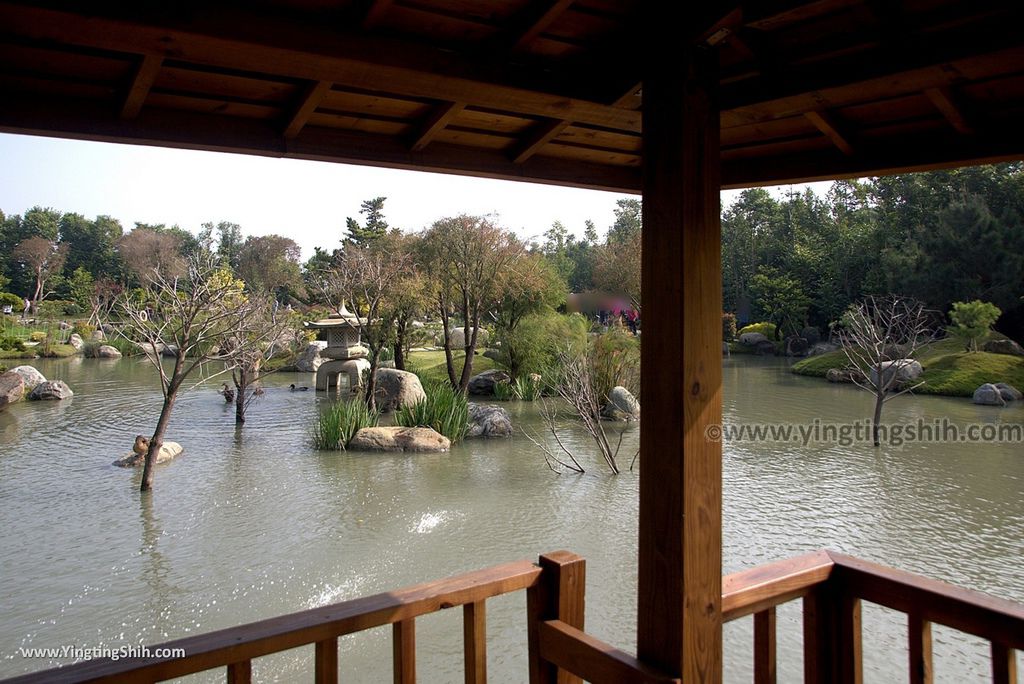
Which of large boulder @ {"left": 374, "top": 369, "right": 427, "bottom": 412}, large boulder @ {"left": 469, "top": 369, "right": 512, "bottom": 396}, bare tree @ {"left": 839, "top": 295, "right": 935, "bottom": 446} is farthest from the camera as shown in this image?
large boulder @ {"left": 469, "top": 369, "right": 512, "bottom": 396}

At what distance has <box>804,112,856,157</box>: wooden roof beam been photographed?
1.61 metres

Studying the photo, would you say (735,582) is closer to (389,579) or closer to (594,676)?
(594,676)

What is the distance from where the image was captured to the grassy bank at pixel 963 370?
11.8 metres

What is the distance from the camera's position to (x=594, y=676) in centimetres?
126

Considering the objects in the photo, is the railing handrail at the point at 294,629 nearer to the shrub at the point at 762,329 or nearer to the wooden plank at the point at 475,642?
the wooden plank at the point at 475,642

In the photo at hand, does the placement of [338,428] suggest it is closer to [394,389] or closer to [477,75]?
[394,389]

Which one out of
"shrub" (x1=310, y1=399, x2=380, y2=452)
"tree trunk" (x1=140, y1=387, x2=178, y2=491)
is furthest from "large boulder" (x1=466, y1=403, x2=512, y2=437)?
"tree trunk" (x1=140, y1=387, x2=178, y2=491)

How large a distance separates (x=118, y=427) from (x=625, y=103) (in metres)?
Result: 9.93

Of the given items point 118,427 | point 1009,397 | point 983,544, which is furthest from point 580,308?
point 983,544

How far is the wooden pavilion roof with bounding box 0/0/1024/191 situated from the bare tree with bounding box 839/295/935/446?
7654mm

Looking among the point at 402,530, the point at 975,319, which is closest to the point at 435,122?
the point at 402,530

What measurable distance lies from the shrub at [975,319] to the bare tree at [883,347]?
606 millimetres

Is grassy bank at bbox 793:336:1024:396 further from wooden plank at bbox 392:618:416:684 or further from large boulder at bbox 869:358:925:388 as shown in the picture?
wooden plank at bbox 392:618:416:684

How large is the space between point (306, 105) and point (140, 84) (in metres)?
0.34
